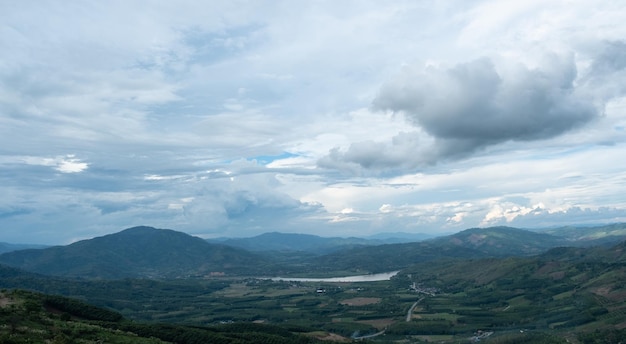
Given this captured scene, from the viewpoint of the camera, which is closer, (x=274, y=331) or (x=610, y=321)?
(x=274, y=331)

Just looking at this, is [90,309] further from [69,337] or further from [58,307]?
[69,337]

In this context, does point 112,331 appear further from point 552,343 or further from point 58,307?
point 552,343

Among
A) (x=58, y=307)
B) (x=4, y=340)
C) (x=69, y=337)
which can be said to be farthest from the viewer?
(x=58, y=307)

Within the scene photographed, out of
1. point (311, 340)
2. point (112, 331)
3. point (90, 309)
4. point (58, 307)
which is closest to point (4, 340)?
point (112, 331)

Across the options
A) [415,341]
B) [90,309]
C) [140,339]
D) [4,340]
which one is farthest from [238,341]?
[415,341]

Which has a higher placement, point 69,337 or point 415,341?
point 69,337

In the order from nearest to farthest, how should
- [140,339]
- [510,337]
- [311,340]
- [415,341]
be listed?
[140,339], [311,340], [510,337], [415,341]

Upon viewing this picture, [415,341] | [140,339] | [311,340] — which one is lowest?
[415,341]

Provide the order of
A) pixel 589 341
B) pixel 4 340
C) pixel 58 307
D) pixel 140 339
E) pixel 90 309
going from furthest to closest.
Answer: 1. pixel 589 341
2. pixel 90 309
3. pixel 58 307
4. pixel 140 339
5. pixel 4 340

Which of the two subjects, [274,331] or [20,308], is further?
[274,331]
